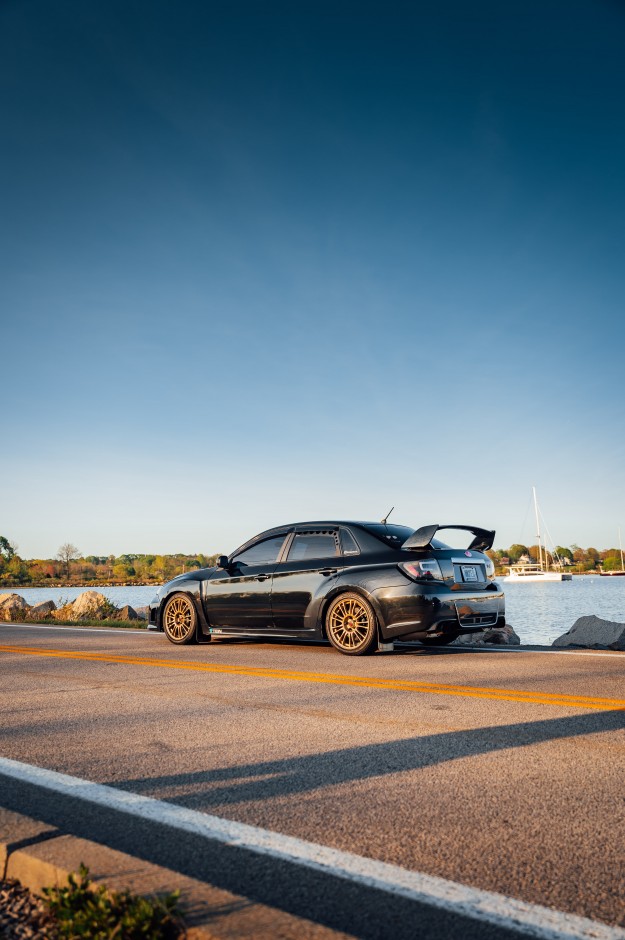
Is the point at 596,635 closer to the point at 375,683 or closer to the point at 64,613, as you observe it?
the point at 375,683

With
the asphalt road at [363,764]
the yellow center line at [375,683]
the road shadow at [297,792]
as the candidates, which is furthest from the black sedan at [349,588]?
the road shadow at [297,792]

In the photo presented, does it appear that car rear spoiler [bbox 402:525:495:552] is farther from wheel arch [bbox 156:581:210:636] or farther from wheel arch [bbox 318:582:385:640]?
wheel arch [bbox 156:581:210:636]

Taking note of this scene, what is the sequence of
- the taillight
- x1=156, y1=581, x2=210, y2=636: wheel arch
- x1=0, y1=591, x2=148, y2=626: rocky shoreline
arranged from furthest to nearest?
x1=0, y1=591, x2=148, y2=626: rocky shoreline, x1=156, y1=581, x2=210, y2=636: wheel arch, the taillight

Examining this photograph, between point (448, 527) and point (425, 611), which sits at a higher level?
point (448, 527)

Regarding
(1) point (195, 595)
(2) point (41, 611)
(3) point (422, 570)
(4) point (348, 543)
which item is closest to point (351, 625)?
(4) point (348, 543)

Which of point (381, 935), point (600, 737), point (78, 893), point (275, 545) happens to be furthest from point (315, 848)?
point (275, 545)

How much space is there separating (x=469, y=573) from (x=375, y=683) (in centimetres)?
285

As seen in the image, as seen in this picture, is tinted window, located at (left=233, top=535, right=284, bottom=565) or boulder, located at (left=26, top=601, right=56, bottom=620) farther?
boulder, located at (left=26, top=601, right=56, bottom=620)

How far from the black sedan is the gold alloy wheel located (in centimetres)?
3

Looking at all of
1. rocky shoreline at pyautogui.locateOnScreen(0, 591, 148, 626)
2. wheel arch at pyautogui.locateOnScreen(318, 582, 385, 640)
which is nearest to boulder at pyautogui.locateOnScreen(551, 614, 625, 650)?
wheel arch at pyautogui.locateOnScreen(318, 582, 385, 640)

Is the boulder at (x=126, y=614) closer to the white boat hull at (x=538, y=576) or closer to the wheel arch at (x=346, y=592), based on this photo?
the wheel arch at (x=346, y=592)

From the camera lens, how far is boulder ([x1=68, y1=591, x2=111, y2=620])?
2072cm

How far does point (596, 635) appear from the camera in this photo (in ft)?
37.7

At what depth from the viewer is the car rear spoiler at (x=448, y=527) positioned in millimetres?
9258
